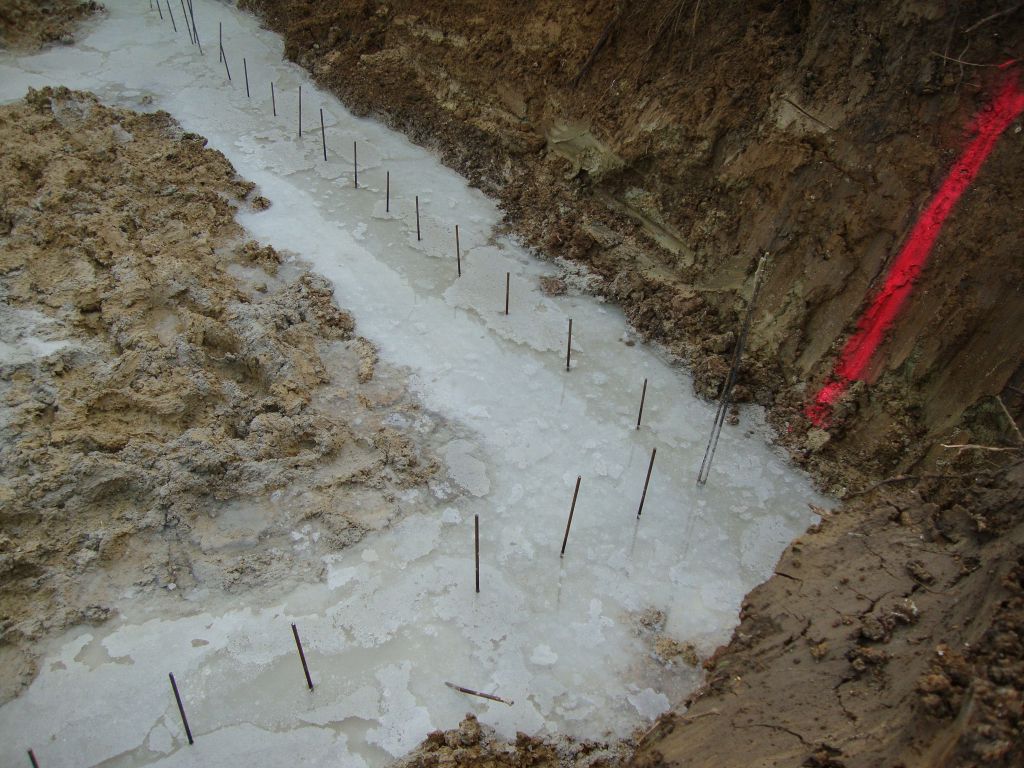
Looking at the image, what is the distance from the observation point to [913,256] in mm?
5047

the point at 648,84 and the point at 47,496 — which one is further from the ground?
the point at 648,84

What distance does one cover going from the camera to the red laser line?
467cm

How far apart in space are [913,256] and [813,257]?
0.74 m

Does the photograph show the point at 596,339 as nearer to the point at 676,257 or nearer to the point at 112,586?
the point at 676,257

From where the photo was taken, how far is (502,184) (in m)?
8.09

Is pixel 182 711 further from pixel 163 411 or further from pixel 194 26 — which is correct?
pixel 194 26

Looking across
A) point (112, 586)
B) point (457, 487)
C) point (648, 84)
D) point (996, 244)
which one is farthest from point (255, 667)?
point (648, 84)

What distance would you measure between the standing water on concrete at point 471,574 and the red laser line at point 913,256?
0.72 metres

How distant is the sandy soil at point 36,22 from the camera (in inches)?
404

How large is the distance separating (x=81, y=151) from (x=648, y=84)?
6169mm

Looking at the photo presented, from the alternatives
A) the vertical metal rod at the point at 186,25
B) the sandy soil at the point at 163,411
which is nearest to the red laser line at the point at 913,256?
the sandy soil at the point at 163,411

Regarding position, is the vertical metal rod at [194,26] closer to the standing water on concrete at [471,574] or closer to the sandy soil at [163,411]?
the sandy soil at [163,411]

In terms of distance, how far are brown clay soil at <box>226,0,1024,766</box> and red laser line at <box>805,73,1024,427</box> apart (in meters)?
0.07

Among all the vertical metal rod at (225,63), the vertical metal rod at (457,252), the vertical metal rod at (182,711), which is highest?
the vertical metal rod at (225,63)
